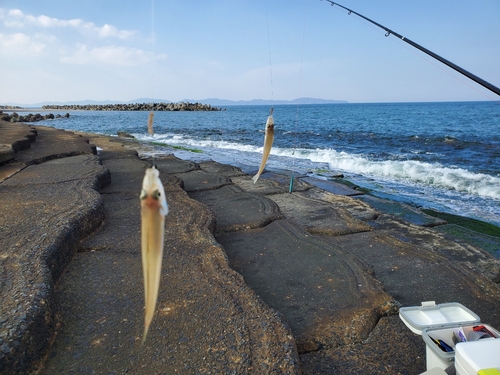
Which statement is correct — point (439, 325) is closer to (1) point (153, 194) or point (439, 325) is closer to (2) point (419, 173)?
(1) point (153, 194)

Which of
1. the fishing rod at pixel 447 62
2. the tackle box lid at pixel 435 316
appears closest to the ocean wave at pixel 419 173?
the fishing rod at pixel 447 62

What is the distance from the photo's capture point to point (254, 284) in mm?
3461

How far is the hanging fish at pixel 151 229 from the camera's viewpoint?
1.08m

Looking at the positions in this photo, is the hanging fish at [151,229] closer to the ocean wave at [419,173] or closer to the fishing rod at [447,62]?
the fishing rod at [447,62]

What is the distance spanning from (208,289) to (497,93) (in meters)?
3.23

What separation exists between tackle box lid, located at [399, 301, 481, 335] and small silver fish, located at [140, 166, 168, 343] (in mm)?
1823

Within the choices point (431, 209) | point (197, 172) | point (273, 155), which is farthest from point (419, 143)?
point (197, 172)

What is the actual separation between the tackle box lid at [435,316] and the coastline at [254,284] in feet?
1.12

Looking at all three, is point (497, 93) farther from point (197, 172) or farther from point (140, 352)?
point (197, 172)

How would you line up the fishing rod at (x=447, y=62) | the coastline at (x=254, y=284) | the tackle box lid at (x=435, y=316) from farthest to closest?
1. the fishing rod at (x=447, y=62)
2. the tackle box lid at (x=435, y=316)
3. the coastline at (x=254, y=284)

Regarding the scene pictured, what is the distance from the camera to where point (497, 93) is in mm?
3346

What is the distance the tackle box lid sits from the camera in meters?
2.23

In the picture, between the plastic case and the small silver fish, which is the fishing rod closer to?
the plastic case

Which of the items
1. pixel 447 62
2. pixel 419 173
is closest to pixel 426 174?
pixel 419 173
